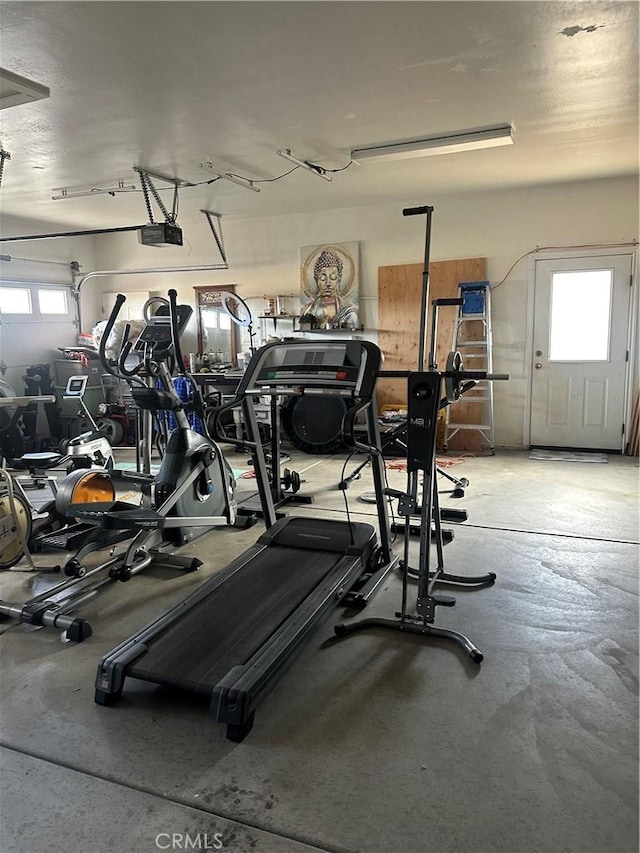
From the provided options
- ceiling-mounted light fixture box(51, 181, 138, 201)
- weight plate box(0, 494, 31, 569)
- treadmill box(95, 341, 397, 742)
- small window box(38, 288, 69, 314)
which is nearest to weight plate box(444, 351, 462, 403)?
treadmill box(95, 341, 397, 742)

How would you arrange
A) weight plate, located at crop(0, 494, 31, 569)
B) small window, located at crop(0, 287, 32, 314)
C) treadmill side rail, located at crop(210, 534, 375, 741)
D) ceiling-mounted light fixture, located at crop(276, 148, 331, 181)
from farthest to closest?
small window, located at crop(0, 287, 32, 314) → ceiling-mounted light fixture, located at crop(276, 148, 331, 181) → weight plate, located at crop(0, 494, 31, 569) → treadmill side rail, located at crop(210, 534, 375, 741)

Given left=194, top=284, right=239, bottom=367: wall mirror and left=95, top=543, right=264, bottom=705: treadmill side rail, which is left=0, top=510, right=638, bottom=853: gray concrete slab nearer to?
left=95, top=543, right=264, bottom=705: treadmill side rail

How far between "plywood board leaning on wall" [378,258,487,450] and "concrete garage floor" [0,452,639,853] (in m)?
4.17

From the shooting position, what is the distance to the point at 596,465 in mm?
6207

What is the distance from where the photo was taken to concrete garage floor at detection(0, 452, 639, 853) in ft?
5.87

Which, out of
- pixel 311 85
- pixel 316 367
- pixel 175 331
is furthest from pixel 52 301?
pixel 316 367

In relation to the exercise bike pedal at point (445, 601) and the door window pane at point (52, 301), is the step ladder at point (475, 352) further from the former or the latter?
the door window pane at point (52, 301)

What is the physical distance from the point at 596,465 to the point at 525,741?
15.3 ft

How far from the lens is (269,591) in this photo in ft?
9.89

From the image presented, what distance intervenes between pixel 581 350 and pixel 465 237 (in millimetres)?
1883

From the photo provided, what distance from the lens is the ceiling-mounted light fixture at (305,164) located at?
15.8 ft

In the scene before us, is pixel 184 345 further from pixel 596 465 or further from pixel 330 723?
pixel 330 723

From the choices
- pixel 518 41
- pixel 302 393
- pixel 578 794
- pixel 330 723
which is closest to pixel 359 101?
pixel 518 41

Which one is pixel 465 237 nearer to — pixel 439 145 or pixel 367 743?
pixel 439 145
